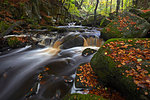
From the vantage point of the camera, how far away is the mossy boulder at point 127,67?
1.93m

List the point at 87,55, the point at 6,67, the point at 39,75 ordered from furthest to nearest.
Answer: the point at 87,55, the point at 6,67, the point at 39,75

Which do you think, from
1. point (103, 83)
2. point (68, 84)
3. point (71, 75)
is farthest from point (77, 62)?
point (103, 83)

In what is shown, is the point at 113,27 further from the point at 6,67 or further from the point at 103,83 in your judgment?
the point at 6,67

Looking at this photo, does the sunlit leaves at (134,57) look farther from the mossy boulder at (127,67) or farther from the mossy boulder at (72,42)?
the mossy boulder at (72,42)

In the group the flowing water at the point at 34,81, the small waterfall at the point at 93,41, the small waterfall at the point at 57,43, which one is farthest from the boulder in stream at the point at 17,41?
the small waterfall at the point at 93,41

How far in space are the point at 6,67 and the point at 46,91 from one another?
281 centimetres

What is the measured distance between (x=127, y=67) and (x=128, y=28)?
590 cm

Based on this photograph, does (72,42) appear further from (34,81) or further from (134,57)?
(134,57)

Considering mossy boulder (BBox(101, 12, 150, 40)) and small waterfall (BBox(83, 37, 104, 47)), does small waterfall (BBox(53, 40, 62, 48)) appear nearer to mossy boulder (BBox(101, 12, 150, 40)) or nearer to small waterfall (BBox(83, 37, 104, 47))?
small waterfall (BBox(83, 37, 104, 47))

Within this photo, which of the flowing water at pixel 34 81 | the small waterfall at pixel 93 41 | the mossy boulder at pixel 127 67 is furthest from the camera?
the small waterfall at pixel 93 41

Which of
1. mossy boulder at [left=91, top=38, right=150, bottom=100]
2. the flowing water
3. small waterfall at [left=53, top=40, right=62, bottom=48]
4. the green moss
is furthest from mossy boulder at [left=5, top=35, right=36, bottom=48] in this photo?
Result: mossy boulder at [left=91, top=38, right=150, bottom=100]

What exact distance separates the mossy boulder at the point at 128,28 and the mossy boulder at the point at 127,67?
4281mm

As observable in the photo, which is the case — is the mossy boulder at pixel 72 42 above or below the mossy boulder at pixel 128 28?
below

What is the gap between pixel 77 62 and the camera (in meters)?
5.08
